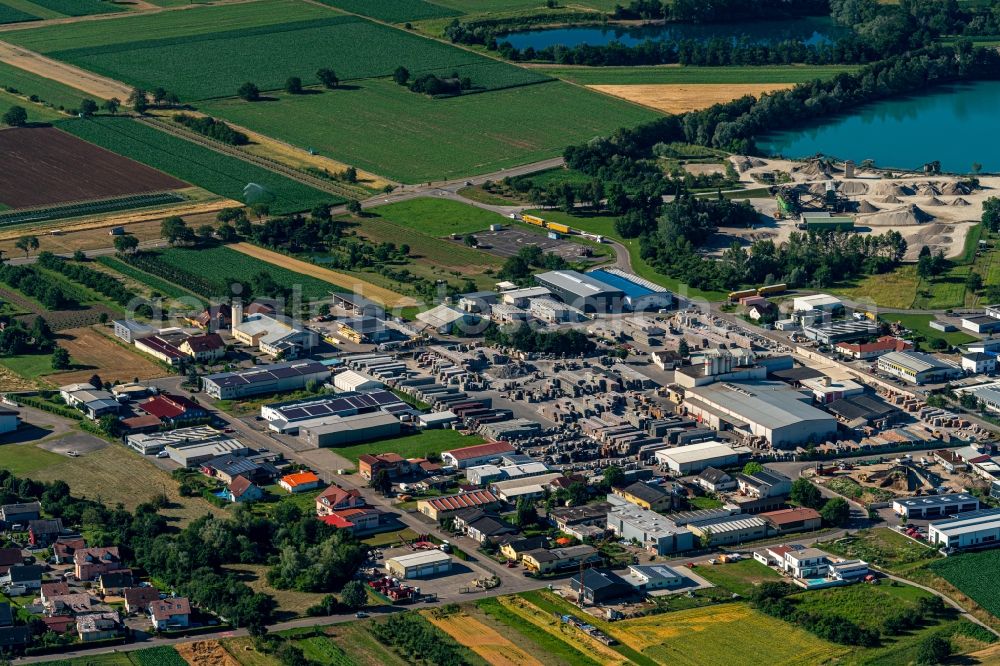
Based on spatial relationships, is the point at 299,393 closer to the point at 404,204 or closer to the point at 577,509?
the point at 577,509

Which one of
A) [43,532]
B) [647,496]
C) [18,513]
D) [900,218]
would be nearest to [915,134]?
[900,218]

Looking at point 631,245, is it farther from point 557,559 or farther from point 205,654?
point 205,654

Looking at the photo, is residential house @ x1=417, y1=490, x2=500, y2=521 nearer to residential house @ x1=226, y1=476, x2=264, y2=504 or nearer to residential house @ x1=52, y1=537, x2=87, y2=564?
residential house @ x1=226, y1=476, x2=264, y2=504

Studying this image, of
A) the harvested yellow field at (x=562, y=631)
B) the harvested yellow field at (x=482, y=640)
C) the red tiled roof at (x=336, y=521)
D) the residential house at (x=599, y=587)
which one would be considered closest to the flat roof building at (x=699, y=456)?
the residential house at (x=599, y=587)

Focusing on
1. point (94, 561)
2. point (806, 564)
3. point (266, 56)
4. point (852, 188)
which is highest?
point (266, 56)

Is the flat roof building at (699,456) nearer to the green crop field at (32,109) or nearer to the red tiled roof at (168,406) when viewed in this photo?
the red tiled roof at (168,406)
